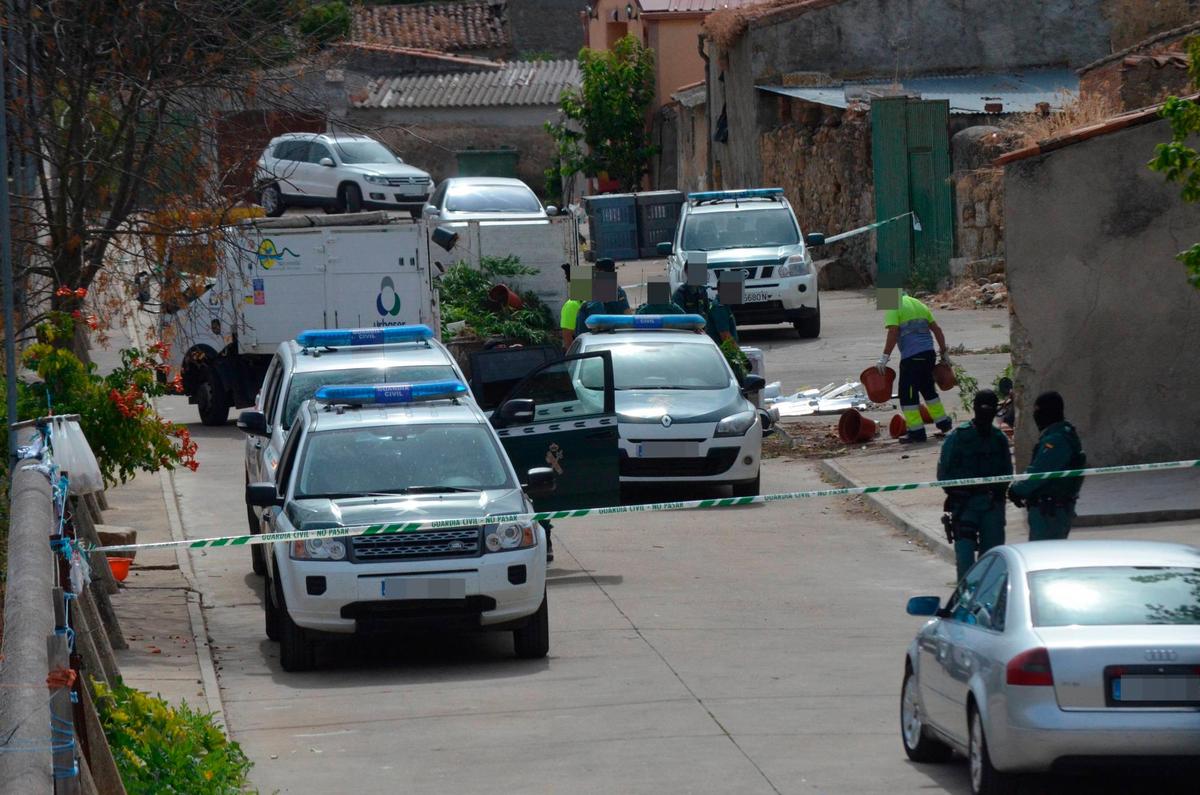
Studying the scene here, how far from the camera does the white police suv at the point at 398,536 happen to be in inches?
413

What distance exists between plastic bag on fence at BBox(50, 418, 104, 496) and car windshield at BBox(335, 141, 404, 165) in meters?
26.0

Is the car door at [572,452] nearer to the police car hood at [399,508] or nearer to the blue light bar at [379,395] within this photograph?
the blue light bar at [379,395]

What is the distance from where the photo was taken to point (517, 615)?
10.8m

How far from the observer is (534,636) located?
1102 cm

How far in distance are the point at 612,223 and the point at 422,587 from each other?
2737 centimetres

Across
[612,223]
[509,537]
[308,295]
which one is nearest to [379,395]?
[509,537]

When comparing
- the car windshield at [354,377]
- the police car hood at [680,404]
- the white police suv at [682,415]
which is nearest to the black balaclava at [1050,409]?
the car windshield at [354,377]

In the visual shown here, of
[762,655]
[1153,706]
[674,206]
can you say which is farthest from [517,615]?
[674,206]

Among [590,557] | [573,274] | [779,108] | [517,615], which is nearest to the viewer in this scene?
[517,615]

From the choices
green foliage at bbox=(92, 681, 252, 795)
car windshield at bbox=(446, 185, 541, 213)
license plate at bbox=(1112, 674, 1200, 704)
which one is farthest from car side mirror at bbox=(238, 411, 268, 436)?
car windshield at bbox=(446, 185, 541, 213)

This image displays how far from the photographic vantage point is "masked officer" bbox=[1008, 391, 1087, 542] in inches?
447

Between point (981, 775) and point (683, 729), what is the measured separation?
2.22 meters

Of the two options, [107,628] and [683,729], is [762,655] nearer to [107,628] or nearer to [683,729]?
[683,729]

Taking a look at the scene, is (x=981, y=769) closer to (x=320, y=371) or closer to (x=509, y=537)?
(x=509, y=537)
